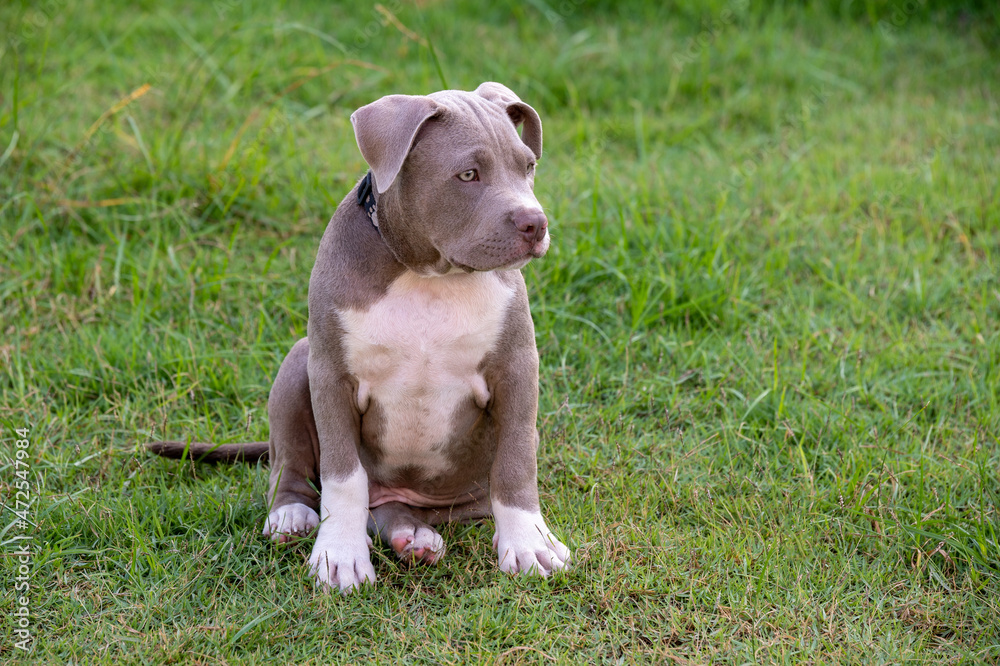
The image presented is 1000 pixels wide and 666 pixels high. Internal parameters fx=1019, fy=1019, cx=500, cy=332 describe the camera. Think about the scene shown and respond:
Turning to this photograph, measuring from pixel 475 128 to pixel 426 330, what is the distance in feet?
2.03

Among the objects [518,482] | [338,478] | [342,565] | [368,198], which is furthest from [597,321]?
[342,565]

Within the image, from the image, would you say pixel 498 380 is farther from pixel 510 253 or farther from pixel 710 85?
pixel 710 85

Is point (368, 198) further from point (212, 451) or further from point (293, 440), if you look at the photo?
point (212, 451)

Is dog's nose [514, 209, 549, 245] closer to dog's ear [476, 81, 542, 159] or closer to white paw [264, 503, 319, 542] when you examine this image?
dog's ear [476, 81, 542, 159]

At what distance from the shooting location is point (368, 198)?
3.15 meters

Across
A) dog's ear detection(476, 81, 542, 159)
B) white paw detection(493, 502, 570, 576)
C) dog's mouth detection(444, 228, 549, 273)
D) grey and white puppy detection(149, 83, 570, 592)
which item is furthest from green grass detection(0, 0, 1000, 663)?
dog's ear detection(476, 81, 542, 159)

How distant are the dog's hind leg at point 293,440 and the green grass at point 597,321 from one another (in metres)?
0.15

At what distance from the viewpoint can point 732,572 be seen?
10.4 feet

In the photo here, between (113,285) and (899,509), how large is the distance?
3515 millimetres

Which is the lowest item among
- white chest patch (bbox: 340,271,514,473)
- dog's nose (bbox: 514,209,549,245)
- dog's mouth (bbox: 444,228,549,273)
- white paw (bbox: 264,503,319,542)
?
white paw (bbox: 264,503,319,542)

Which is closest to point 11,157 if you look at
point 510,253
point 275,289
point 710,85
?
point 275,289

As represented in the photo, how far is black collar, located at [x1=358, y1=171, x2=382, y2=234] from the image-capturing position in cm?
312

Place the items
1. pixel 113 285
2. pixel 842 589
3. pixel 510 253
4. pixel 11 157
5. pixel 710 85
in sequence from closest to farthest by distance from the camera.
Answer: pixel 510 253 → pixel 842 589 → pixel 113 285 → pixel 11 157 → pixel 710 85

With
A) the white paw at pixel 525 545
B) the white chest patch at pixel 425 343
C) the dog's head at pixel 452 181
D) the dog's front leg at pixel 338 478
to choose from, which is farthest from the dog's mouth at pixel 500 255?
the white paw at pixel 525 545
